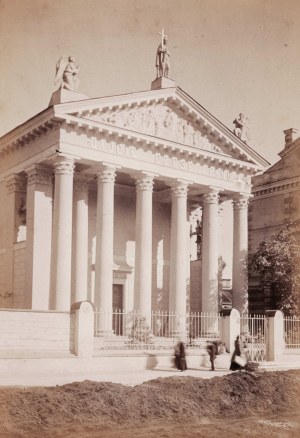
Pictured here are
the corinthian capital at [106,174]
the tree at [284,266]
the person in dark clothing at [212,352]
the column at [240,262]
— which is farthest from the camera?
the column at [240,262]

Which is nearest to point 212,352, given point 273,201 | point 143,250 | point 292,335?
point 292,335

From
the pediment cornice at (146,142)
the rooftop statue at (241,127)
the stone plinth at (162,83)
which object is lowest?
the pediment cornice at (146,142)

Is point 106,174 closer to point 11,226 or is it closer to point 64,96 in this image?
point 64,96

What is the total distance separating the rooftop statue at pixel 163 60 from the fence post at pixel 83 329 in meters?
14.4

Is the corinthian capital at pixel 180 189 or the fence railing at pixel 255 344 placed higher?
the corinthian capital at pixel 180 189

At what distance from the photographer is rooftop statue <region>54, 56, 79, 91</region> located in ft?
88.8

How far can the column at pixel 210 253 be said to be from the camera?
31484mm

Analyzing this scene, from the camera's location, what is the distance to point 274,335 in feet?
82.6

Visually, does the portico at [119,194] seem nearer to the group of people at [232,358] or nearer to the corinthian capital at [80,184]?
the corinthian capital at [80,184]

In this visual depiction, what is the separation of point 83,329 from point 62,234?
687cm

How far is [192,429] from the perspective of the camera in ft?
41.4

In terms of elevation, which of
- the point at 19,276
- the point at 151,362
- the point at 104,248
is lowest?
the point at 151,362

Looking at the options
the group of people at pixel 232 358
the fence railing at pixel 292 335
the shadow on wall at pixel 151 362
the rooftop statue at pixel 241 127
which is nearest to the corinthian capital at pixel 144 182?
the rooftop statue at pixel 241 127

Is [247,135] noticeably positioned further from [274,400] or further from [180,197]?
[274,400]
